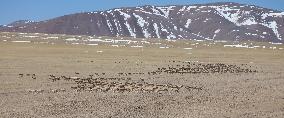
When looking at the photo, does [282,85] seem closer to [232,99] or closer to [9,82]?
[232,99]

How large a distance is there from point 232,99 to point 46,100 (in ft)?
23.1

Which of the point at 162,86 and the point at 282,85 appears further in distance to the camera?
the point at 282,85

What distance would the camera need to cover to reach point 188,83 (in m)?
25.7

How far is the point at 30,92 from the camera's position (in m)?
20.1

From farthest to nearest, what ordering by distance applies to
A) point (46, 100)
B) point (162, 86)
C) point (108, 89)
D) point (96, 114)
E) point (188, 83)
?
point (188, 83) < point (162, 86) < point (108, 89) < point (46, 100) < point (96, 114)

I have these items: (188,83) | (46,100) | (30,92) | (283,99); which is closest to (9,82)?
(30,92)

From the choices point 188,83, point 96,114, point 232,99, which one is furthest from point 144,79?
point 96,114

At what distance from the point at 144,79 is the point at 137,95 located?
7.92 m

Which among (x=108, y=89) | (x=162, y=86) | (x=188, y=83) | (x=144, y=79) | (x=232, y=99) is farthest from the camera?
(x=144, y=79)

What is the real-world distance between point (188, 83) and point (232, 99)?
6.51m

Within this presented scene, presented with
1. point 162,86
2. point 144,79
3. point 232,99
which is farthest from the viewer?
point 144,79

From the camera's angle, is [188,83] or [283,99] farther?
[188,83]

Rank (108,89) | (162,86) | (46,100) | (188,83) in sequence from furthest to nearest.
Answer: (188,83), (162,86), (108,89), (46,100)

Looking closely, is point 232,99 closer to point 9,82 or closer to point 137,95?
point 137,95
